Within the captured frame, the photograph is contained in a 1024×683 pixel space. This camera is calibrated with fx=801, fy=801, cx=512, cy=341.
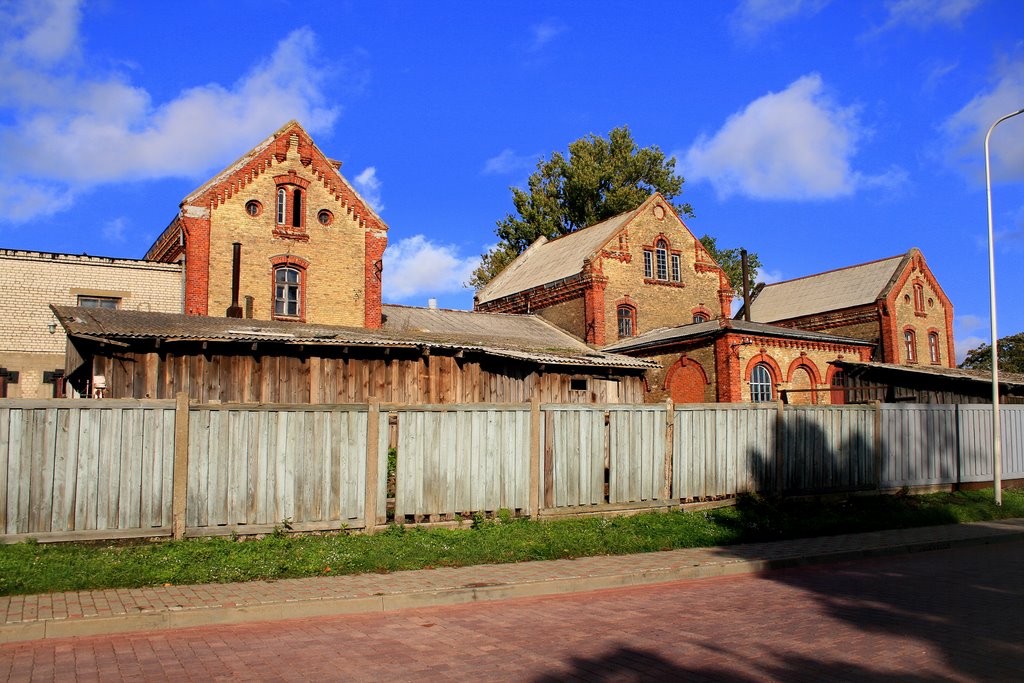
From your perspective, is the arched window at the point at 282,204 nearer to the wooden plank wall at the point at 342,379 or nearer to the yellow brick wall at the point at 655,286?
the wooden plank wall at the point at 342,379

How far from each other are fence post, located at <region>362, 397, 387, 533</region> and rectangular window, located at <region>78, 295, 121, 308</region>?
18.8m

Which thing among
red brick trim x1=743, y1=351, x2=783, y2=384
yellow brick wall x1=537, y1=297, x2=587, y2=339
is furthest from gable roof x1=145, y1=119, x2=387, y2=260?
red brick trim x1=743, y1=351, x2=783, y2=384

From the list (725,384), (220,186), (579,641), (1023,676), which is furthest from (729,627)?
(220,186)

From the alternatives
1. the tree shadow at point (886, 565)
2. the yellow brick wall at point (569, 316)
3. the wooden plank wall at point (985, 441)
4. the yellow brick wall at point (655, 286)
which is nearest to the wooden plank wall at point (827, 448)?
the tree shadow at point (886, 565)

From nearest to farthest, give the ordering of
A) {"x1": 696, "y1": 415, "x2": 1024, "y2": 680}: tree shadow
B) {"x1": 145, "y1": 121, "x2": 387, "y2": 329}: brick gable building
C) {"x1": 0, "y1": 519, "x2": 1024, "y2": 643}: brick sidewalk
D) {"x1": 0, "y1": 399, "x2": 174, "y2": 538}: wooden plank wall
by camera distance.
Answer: {"x1": 696, "y1": 415, "x2": 1024, "y2": 680}: tree shadow < {"x1": 0, "y1": 519, "x2": 1024, "y2": 643}: brick sidewalk < {"x1": 0, "y1": 399, "x2": 174, "y2": 538}: wooden plank wall < {"x1": 145, "y1": 121, "x2": 387, "y2": 329}: brick gable building

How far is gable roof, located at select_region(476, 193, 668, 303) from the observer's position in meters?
38.3

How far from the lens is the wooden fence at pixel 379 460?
999 centimetres

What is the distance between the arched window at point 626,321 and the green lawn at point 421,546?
21.7 meters

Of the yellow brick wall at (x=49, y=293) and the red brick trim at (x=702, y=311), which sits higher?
the red brick trim at (x=702, y=311)

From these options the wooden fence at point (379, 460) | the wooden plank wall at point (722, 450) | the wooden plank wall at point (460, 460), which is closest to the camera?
the wooden fence at point (379, 460)

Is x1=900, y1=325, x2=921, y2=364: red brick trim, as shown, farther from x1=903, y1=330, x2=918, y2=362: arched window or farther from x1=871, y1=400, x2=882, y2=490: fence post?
x1=871, y1=400, x2=882, y2=490: fence post

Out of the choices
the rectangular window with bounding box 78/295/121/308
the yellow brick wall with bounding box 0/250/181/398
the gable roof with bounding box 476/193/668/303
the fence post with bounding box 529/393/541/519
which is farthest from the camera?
the gable roof with bounding box 476/193/668/303

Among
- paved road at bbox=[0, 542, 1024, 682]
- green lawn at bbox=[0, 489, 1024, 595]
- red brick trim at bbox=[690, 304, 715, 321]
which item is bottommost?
paved road at bbox=[0, 542, 1024, 682]

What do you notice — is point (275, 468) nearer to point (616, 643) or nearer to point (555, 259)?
point (616, 643)
